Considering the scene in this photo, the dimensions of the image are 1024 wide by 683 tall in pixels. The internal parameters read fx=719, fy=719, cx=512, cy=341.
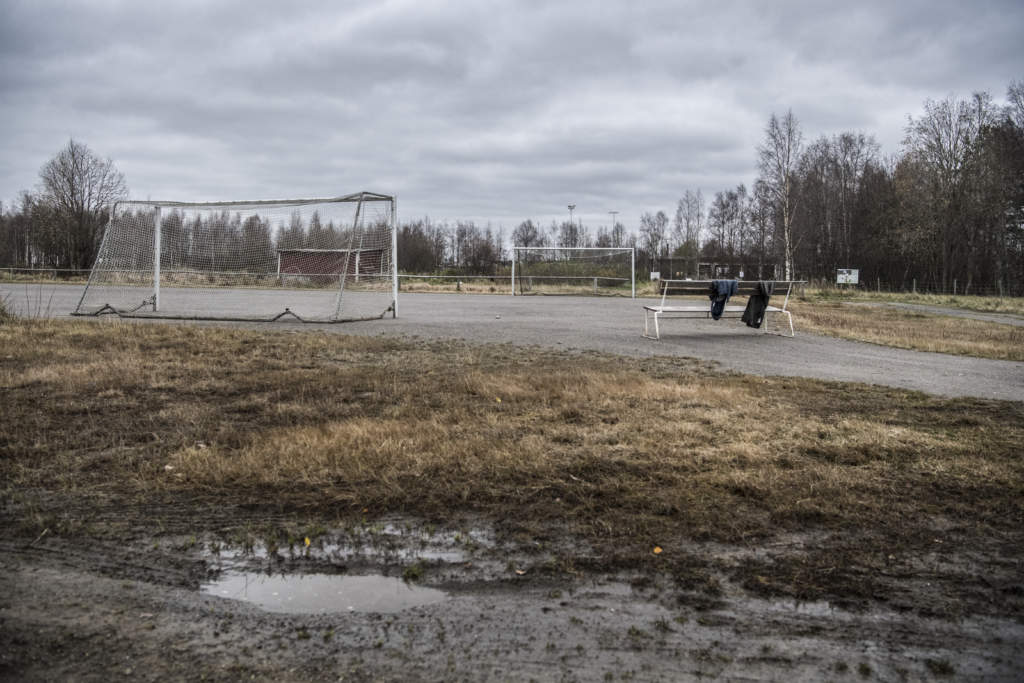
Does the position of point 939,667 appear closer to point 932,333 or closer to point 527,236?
point 932,333

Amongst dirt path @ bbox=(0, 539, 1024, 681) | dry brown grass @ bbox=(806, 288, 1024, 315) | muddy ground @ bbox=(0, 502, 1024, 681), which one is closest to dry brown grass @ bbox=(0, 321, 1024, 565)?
muddy ground @ bbox=(0, 502, 1024, 681)

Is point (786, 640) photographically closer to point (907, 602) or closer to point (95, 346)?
point (907, 602)

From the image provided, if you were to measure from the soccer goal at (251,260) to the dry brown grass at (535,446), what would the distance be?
26.0 ft

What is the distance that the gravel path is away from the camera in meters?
7.05

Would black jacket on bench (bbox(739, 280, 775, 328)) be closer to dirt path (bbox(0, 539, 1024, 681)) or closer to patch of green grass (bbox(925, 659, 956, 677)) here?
dirt path (bbox(0, 539, 1024, 681))

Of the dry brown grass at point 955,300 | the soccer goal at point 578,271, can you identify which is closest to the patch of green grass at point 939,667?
the dry brown grass at point 955,300

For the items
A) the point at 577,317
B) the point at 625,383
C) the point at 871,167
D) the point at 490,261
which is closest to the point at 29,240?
the point at 490,261

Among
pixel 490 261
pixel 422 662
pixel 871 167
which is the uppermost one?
pixel 871 167

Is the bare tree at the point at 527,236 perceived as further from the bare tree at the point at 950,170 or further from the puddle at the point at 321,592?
the puddle at the point at 321,592

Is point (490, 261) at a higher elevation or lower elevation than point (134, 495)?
higher

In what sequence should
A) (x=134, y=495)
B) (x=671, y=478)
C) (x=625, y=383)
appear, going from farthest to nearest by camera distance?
(x=625, y=383)
(x=671, y=478)
(x=134, y=495)

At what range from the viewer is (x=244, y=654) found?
6.48 ft

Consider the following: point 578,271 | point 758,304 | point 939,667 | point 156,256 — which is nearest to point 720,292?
point 758,304

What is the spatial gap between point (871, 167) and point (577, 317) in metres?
52.6
